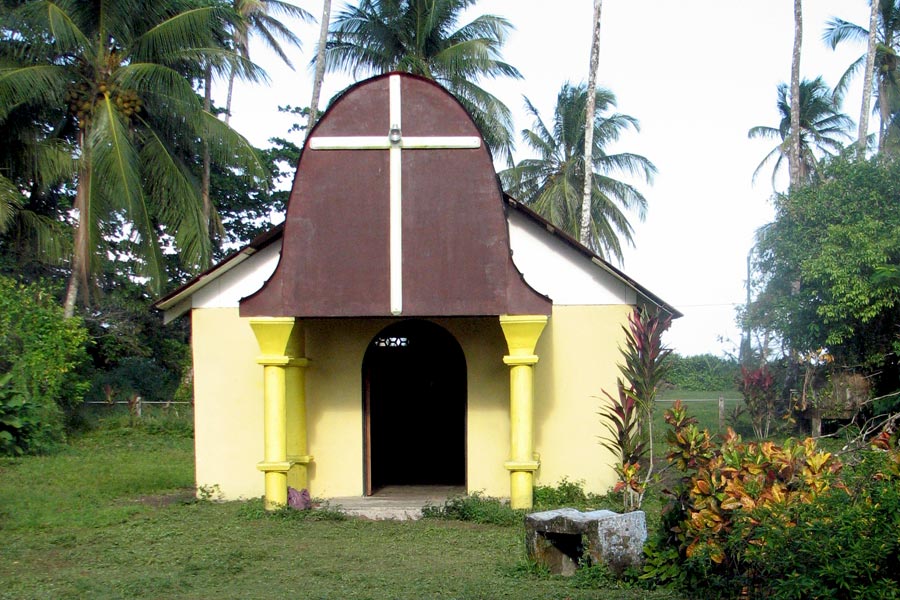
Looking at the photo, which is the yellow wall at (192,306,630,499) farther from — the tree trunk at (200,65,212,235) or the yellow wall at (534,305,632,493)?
the tree trunk at (200,65,212,235)

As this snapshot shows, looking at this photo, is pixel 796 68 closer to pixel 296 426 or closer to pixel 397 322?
pixel 397 322

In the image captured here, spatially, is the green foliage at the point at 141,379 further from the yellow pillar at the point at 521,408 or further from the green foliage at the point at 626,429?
the green foliage at the point at 626,429

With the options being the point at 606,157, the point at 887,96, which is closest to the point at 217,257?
the point at 606,157

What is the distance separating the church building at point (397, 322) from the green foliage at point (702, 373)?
31.2 metres

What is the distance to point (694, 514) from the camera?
7.80 meters

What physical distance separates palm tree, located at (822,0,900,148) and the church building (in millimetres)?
23421

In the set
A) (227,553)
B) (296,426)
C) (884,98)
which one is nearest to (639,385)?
(296,426)

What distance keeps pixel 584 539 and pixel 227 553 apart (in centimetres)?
386

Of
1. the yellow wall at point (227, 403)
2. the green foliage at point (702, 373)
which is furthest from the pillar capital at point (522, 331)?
the green foliage at point (702, 373)

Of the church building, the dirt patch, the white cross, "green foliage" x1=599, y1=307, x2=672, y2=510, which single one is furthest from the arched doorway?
"green foliage" x1=599, y1=307, x2=672, y2=510

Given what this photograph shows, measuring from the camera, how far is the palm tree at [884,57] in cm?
3341

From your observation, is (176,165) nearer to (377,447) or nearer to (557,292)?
(377,447)

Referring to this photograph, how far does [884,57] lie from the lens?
33938 millimetres

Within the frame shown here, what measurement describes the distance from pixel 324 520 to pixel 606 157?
2513cm
